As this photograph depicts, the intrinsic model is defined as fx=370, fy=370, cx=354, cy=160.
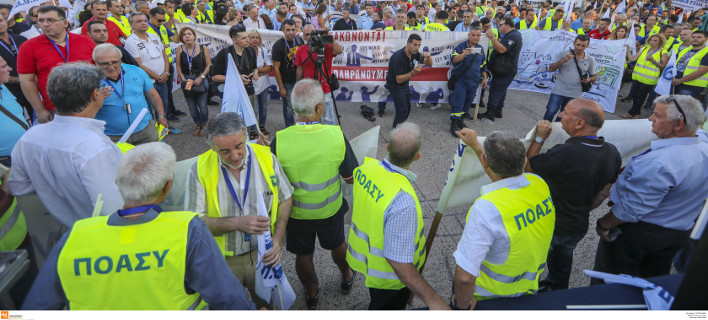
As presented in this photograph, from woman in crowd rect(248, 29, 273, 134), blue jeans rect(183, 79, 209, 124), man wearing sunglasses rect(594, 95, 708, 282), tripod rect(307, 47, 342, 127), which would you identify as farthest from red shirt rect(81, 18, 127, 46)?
man wearing sunglasses rect(594, 95, 708, 282)

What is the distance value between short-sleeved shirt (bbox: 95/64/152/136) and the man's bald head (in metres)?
2.70

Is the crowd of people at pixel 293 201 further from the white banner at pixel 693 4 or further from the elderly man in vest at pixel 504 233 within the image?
the white banner at pixel 693 4

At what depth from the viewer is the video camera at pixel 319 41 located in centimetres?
525

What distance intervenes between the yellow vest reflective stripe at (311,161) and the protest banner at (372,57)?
477cm

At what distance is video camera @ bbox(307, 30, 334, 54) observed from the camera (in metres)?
5.25

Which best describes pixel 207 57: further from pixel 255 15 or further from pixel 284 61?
pixel 255 15

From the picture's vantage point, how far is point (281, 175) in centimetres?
243

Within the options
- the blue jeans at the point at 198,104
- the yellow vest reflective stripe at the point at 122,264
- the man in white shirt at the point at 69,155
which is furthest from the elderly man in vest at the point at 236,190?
the blue jeans at the point at 198,104

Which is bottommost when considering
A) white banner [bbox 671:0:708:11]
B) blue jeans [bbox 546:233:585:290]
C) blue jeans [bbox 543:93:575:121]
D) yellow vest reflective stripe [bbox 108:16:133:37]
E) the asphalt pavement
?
the asphalt pavement

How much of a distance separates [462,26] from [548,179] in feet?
23.3

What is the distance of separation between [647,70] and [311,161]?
7.91 m

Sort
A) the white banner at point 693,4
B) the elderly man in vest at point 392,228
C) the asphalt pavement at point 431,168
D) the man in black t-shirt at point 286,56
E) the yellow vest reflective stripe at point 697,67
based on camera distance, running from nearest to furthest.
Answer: the elderly man in vest at point 392,228, the asphalt pavement at point 431,168, the man in black t-shirt at point 286,56, the yellow vest reflective stripe at point 697,67, the white banner at point 693,4

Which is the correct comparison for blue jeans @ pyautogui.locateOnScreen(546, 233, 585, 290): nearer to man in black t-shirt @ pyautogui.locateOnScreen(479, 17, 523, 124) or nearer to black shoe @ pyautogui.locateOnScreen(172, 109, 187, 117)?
man in black t-shirt @ pyautogui.locateOnScreen(479, 17, 523, 124)

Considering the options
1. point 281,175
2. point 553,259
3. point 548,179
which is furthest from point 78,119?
point 553,259
